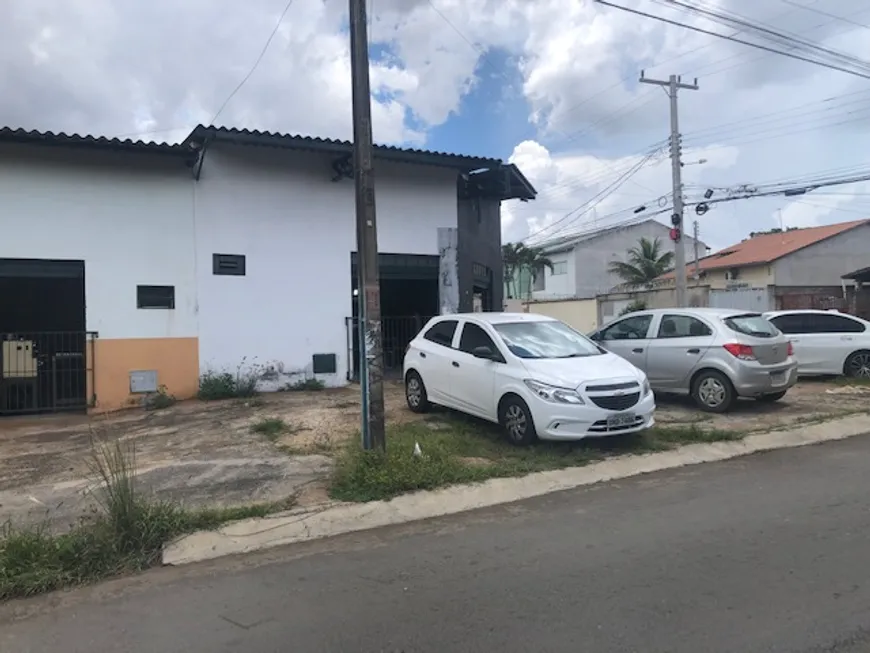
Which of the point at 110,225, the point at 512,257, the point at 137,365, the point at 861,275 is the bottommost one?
the point at 137,365

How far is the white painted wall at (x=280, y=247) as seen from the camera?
13.2 metres

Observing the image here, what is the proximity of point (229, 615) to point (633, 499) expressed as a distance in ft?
12.6

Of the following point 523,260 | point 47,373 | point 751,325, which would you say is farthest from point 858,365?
point 523,260

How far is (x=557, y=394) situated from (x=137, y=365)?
8.44 m

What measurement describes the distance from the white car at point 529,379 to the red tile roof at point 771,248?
30761 millimetres

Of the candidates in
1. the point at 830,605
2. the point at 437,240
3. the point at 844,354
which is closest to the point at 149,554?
the point at 830,605

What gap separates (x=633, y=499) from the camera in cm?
634

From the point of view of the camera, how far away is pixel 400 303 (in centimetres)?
1789

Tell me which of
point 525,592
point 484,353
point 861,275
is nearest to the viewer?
point 525,592

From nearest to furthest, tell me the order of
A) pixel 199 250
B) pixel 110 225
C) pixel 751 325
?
pixel 751 325 → pixel 110 225 → pixel 199 250

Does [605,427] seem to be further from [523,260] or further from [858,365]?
[523,260]

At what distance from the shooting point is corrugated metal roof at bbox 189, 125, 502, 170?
12508 mm

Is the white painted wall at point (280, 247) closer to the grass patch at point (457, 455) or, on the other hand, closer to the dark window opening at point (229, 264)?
the dark window opening at point (229, 264)

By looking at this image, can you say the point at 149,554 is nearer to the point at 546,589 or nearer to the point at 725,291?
the point at 546,589
